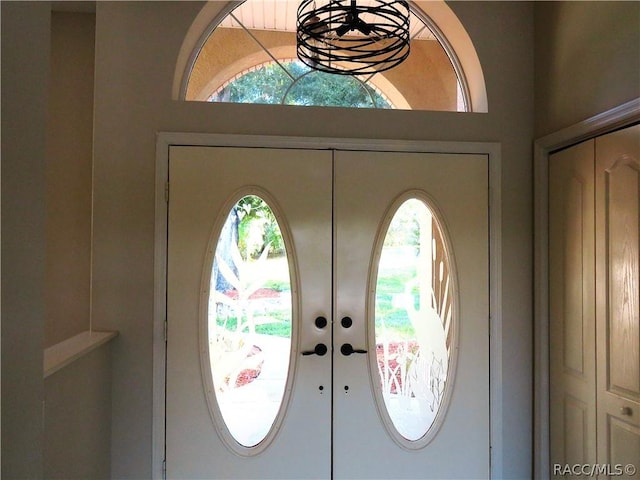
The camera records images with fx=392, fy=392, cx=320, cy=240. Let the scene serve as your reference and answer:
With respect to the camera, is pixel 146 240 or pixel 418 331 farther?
pixel 418 331

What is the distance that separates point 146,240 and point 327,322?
3.22ft

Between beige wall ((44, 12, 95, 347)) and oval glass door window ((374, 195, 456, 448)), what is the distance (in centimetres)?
165

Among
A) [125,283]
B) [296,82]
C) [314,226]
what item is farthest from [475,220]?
[125,283]

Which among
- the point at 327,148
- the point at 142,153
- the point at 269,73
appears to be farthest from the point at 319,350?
the point at 269,73

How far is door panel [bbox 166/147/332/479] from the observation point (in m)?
1.93

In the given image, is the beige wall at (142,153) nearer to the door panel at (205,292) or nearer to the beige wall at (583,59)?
the door panel at (205,292)

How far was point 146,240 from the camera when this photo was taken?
192 centimetres

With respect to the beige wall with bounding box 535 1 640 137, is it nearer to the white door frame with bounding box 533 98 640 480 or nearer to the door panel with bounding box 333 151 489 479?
the white door frame with bounding box 533 98 640 480

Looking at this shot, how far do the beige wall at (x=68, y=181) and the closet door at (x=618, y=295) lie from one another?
2.54m

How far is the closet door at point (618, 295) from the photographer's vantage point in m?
1.51

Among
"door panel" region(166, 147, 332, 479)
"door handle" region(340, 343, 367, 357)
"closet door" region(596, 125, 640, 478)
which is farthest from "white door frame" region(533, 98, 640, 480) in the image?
"door panel" region(166, 147, 332, 479)

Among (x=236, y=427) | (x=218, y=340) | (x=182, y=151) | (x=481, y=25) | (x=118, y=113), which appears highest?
(x=481, y=25)

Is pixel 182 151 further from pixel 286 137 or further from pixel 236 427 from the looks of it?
pixel 236 427

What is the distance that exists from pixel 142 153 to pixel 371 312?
139 centimetres
